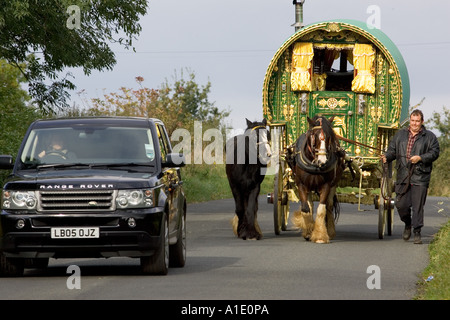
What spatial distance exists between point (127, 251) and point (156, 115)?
2819 cm

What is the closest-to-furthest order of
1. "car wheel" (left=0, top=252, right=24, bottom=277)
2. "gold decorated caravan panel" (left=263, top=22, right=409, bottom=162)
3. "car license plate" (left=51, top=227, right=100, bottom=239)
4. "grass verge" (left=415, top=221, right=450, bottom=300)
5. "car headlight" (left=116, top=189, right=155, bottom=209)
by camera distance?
"grass verge" (left=415, top=221, right=450, bottom=300) < "car license plate" (left=51, top=227, right=100, bottom=239) < "car headlight" (left=116, top=189, right=155, bottom=209) < "car wheel" (left=0, top=252, right=24, bottom=277) < "gold decorated caravan panel" (left=263, top=22, right=409, bottom=162)

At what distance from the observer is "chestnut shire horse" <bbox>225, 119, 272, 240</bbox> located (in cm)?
1858

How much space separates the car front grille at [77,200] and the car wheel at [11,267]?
0.90m

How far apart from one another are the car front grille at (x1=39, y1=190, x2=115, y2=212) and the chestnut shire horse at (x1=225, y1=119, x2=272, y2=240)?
6532mm

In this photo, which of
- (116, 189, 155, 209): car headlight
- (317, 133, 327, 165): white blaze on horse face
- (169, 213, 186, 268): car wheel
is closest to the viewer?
(116, 189, 155, 209): car headlight

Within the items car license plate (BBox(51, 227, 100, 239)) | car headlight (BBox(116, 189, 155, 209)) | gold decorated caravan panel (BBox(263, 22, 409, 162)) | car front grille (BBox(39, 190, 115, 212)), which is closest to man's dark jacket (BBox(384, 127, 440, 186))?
gold decorated caravan panel (BBox(263, 22, 409, 162))

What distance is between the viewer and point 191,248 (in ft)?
56.0

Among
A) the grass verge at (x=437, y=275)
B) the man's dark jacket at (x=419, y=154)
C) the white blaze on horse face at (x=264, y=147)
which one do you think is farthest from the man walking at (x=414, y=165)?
the white blaze on horse face at (x=264, y=147)

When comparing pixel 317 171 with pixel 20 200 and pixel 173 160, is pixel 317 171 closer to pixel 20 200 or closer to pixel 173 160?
pixel 173 160

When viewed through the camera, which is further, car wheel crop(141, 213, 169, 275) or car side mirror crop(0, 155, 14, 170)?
car side mirror crop(0, 155, 14, 170)

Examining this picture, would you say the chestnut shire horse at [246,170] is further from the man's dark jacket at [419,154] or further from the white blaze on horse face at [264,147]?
the man's dark jacket at [419,154]

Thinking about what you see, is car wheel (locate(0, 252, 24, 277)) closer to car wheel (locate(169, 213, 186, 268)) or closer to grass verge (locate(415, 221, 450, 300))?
car wheel (locate(169, 213, 186, 268))

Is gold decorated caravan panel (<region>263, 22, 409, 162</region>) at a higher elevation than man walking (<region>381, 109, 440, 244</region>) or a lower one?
higher
